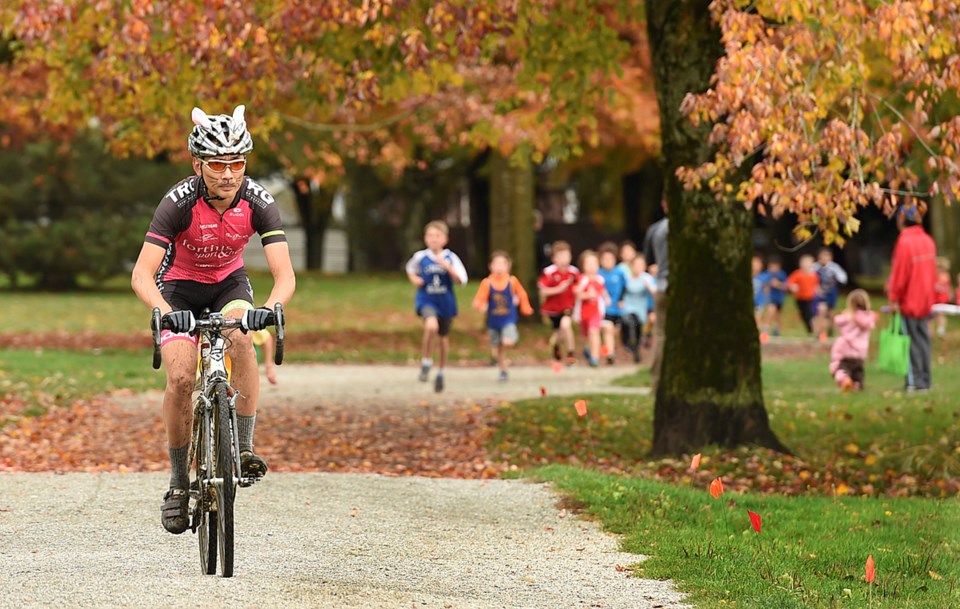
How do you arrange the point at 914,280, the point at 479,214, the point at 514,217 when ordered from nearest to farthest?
the point at 914,280, the point at 514,217, the point at 479,214

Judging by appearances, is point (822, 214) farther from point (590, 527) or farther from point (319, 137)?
point (319, 137)

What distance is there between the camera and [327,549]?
7.64 m

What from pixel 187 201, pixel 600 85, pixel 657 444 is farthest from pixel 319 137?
pixel 187 201

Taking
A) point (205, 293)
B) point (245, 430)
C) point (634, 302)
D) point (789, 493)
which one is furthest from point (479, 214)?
point (245, 430)

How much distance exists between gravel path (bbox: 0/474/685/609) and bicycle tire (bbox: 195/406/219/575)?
8cm

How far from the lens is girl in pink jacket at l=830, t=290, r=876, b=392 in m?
16.8

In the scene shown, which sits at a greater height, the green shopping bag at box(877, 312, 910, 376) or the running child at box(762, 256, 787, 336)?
the running child at box(762, 256, 787, 336)

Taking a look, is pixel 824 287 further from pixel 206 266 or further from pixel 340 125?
pixel 206 266

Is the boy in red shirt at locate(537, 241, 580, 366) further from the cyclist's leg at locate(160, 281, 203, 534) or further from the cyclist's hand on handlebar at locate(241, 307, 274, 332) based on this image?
the cyclist's hand on handlebar at locate(241, 307, 274, 332)

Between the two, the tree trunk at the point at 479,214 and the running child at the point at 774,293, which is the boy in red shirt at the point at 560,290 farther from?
the tree trunk at the point at 479,214

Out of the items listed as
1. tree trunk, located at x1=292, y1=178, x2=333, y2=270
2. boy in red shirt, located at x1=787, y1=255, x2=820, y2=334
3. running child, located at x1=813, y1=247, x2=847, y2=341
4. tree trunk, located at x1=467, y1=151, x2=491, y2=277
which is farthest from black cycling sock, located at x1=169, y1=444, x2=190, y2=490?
tree trunk, located at x1=292, y1=178, x2=333, y2=270

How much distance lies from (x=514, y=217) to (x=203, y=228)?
64.8 ft

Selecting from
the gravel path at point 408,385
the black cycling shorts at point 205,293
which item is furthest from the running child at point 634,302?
the black cycling shorts at point 205,293

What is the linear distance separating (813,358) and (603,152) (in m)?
15.7
